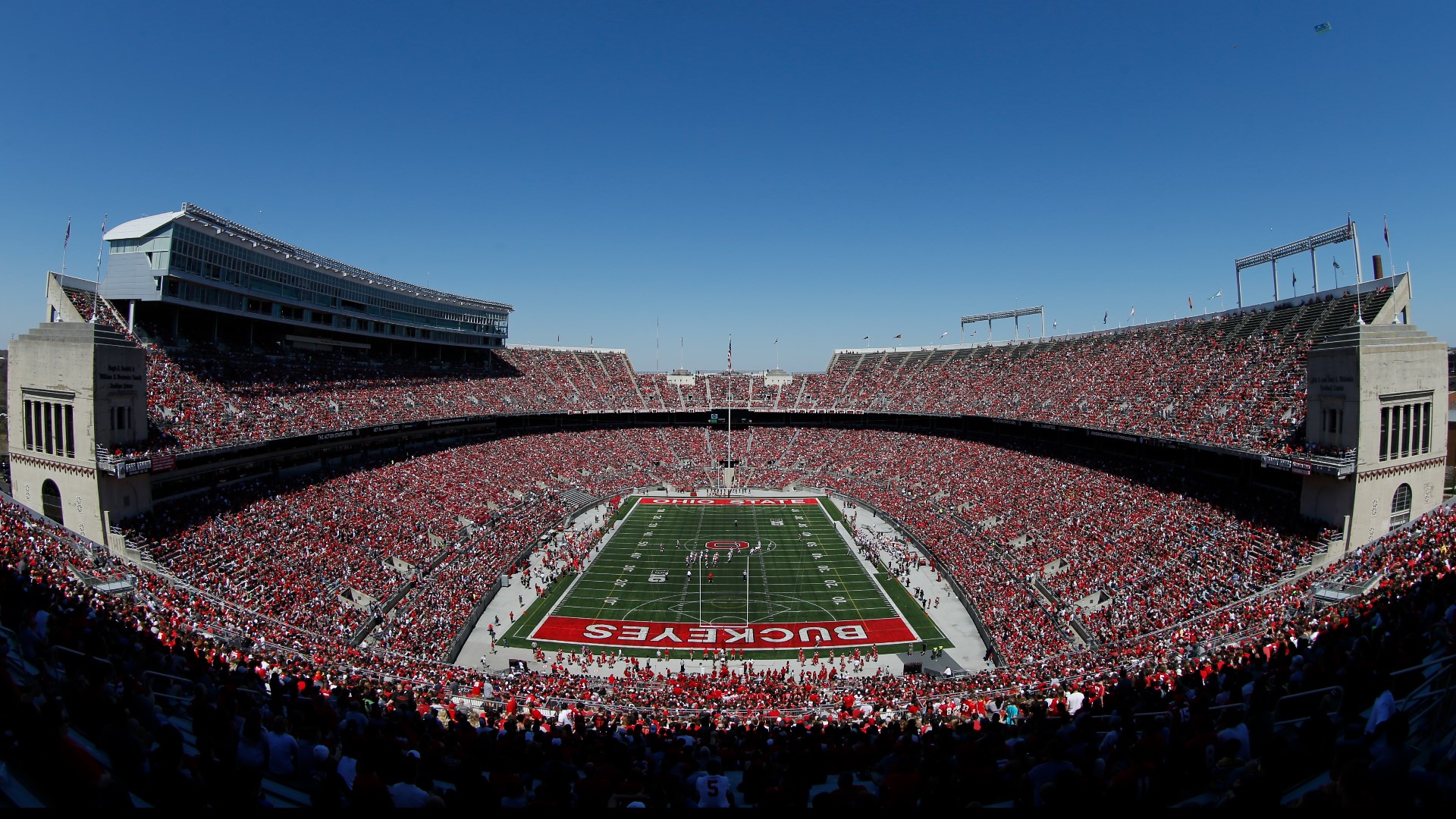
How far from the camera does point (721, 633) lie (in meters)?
29.4

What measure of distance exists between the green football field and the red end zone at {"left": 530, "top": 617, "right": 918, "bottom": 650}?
6 centimetres

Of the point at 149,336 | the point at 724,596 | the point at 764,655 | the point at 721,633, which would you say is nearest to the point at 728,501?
the point at 724,596

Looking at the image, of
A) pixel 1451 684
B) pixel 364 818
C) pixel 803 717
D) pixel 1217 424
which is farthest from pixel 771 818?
pixel 1217 424

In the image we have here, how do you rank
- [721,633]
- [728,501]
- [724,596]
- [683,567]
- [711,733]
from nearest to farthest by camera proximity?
1. [711,733]
2. [721,633]
3. [724,596]
4. [683,567]
5. [728,501]

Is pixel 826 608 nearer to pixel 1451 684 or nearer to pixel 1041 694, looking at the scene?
pixel 1041 694

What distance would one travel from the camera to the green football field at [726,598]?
94.9 ft

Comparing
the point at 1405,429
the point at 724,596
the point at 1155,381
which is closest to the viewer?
the point at 1405,429

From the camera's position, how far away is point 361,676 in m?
18.6

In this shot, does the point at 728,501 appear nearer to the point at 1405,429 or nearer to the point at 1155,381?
the point at 1155,381

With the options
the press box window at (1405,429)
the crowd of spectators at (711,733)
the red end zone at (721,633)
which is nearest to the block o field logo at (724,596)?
the red end zone at (721,633)

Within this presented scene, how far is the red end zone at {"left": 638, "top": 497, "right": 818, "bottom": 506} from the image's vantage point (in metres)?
54.8

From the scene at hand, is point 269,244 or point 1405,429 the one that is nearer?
point 1405,429

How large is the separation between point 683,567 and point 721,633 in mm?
9151

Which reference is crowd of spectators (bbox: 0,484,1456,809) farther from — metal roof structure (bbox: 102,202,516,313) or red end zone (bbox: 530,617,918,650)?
metal roof structure (bbox: 102,202,516,313)
